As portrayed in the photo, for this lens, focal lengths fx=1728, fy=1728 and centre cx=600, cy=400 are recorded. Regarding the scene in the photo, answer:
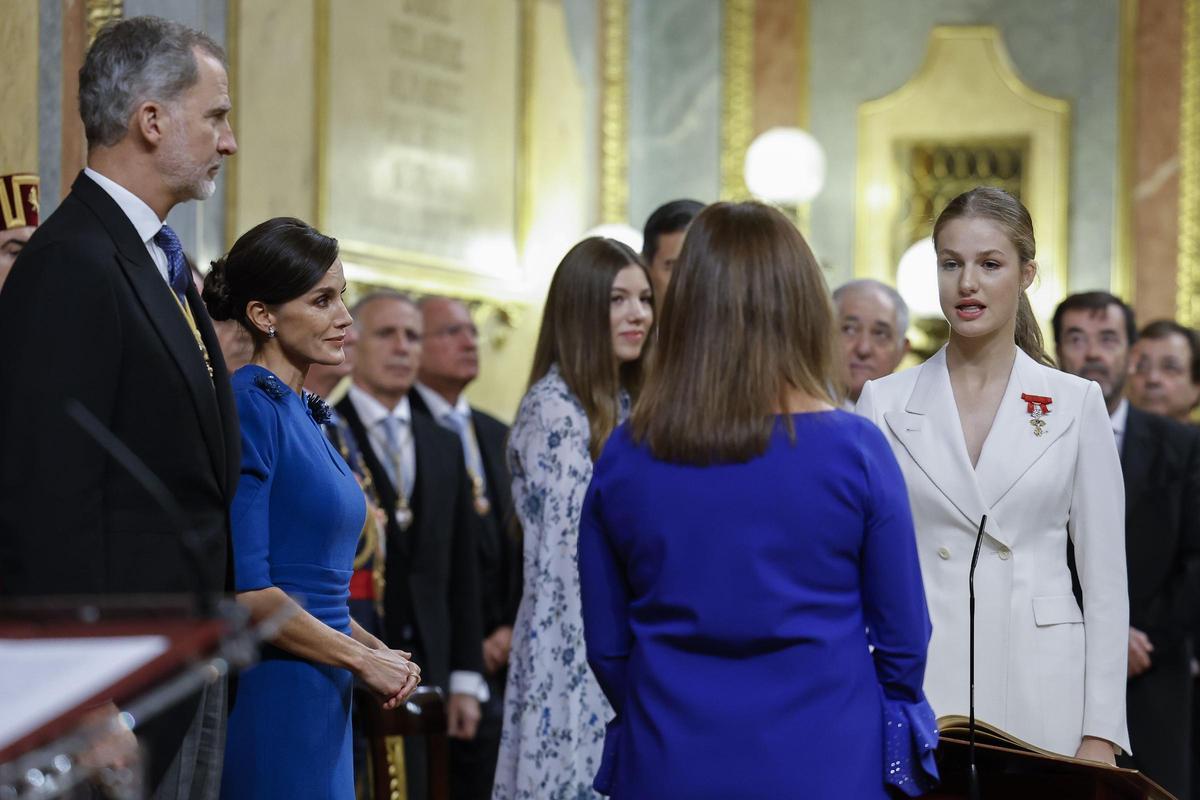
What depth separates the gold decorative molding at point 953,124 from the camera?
1045 cm

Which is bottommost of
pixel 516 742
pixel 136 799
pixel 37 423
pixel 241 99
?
pixel 516 742

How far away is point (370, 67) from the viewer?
7.60m

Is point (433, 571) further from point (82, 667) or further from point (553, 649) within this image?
point (82, 667)

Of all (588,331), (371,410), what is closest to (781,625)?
(588,331)

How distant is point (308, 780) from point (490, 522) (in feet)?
9.84

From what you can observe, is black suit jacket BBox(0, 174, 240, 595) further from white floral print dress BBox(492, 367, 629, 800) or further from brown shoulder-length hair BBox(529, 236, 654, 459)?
brown shoulder-length hair BBox(529, 236, 654, 459)

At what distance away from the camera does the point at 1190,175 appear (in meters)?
10.2

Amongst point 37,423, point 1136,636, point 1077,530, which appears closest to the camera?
point 37,423

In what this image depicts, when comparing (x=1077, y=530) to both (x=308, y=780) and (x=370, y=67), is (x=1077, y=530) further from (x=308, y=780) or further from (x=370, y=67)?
(x=370, y=67)

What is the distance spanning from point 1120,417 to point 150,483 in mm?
4037

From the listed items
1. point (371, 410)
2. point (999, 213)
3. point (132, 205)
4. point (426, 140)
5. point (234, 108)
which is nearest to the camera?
point (132, 205)

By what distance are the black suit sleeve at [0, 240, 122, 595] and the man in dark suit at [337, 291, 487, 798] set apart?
274 cm

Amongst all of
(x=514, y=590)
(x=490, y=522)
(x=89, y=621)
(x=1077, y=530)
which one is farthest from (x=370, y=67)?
(x=89, y=621)

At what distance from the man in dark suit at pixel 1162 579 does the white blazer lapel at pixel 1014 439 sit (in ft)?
6.47
